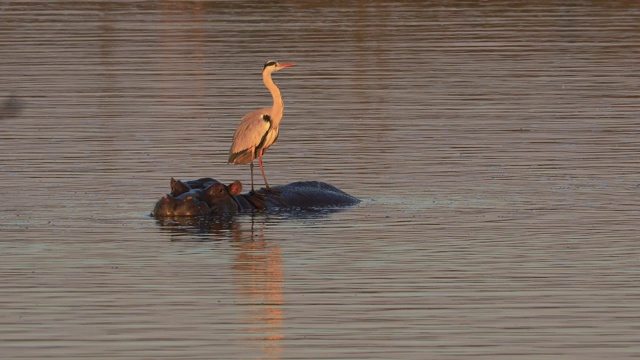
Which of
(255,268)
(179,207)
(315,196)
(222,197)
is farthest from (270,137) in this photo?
(255,268)

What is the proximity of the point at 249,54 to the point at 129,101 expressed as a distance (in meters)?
8.54

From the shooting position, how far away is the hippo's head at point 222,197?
1989 centimetres

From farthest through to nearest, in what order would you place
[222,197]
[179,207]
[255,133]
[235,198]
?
[255,133], [235,198], [222,197], [179,207]

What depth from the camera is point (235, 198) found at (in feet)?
66.3

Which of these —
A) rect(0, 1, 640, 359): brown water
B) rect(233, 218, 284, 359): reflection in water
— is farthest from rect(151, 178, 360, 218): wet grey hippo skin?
rect(233, 218, 284, 359): reflection in water

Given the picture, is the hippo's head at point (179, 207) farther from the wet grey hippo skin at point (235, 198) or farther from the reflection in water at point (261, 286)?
the reflection in water at point (261, 286)

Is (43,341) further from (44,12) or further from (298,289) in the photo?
(44,12)

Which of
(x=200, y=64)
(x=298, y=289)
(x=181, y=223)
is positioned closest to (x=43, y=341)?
(x=298, y=289)

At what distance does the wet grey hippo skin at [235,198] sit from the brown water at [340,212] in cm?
34

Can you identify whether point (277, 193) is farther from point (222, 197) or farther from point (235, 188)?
point (222, 197)

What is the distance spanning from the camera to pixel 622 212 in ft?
62.4

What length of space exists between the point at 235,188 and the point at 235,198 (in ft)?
0.80

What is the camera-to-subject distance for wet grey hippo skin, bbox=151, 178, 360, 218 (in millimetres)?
19703

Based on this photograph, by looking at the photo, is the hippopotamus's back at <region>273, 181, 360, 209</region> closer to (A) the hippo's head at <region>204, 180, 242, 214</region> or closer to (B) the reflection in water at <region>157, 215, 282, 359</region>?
(B) the reflection in water at <region>157, 215, 282, 359</region>
